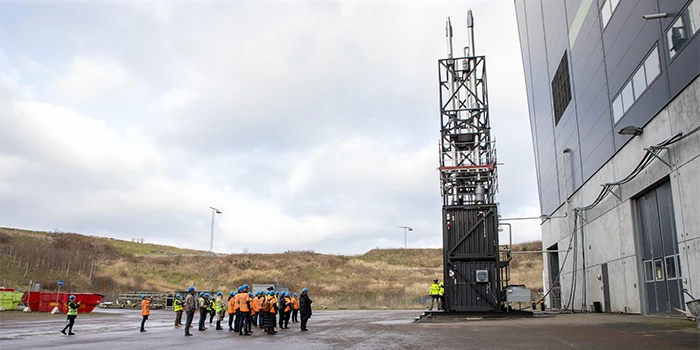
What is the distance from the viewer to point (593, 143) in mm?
25750

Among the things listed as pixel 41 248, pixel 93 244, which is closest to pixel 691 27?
pixel 41 248

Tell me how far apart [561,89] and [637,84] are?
39.9ft

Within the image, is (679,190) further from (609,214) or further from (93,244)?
(93,244)

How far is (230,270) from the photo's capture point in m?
83.2

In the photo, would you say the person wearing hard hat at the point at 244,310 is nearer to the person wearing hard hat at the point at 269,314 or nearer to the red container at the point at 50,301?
the person wearing hard hat at the point at 269,314

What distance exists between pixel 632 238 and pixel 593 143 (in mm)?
5993

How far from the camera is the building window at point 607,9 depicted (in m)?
22.0

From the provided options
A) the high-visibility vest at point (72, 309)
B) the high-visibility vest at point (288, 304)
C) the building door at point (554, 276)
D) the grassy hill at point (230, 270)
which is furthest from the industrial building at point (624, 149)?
the grassy hill at point (230, 270)

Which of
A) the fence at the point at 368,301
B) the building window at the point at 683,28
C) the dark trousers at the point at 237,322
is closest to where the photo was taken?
the building window at the point at 683,28

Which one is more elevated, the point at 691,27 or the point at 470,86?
the point at 470,86

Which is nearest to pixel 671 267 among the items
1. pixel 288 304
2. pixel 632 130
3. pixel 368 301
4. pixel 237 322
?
pixel 632 130

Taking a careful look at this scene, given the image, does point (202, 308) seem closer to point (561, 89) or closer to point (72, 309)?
point (72, 309)

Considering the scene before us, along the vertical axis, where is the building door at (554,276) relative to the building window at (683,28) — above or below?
below

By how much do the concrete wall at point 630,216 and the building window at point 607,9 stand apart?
5.67 metres
